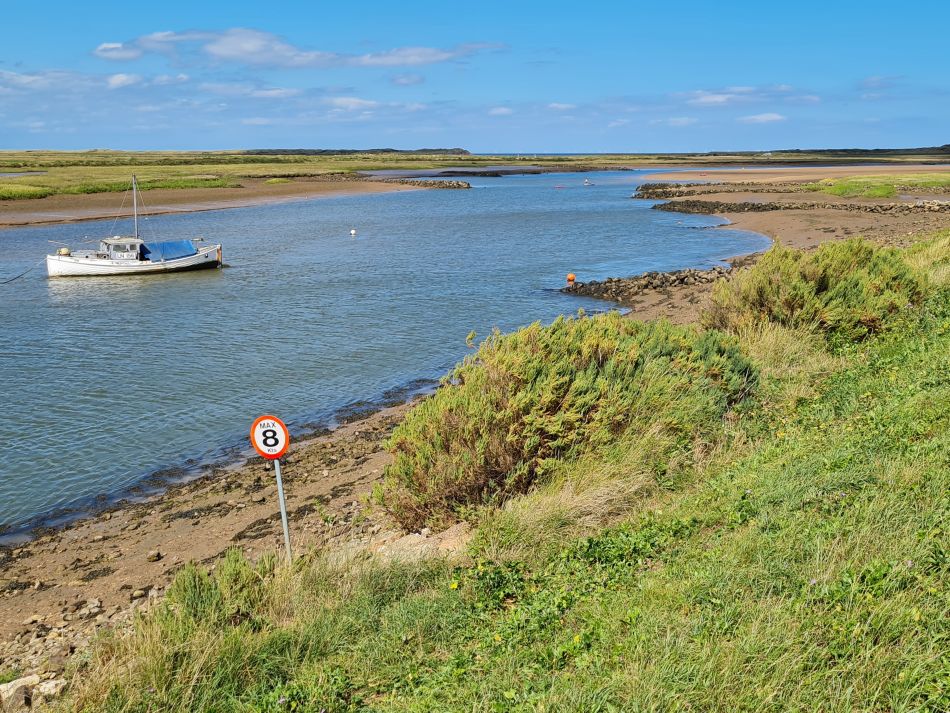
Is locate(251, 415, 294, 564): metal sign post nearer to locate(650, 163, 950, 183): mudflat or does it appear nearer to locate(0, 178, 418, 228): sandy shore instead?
locate(0, 178, 418, 228): sandy shore

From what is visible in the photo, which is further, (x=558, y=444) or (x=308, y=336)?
(x=308, y=336)

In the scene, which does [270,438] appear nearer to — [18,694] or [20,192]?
[18,694]

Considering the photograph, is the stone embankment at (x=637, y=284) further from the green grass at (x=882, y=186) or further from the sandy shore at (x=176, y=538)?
the green grass at (x=882, y=186)

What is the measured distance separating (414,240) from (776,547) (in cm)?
4466

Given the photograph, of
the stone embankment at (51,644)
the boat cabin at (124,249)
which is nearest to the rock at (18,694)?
the stone embankment at (51,644)

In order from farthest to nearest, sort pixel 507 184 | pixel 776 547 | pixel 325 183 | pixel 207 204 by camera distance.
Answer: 1. pixel 507 184
2. pixel 325 183
3. pixel 207 204
4. pixel 776 547

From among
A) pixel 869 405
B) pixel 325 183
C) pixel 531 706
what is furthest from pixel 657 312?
pixel 325 183

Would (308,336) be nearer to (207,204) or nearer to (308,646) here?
(308,646)

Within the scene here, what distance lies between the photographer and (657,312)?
2444 centimetres

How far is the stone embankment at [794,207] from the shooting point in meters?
48.7

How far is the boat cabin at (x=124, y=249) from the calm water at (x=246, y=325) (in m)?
1.61

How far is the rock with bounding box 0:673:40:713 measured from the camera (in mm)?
5992

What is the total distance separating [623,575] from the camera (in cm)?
612

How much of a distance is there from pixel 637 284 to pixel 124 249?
23.2 m
